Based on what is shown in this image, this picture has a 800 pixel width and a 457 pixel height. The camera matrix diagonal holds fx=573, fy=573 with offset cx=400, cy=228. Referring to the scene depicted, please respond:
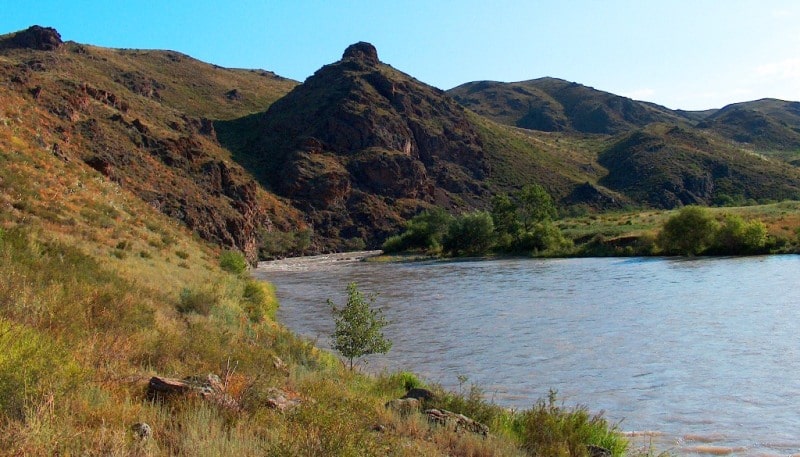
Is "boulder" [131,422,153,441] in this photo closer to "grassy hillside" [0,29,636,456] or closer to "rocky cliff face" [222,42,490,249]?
"grassy hillside" [0,29,636,456]

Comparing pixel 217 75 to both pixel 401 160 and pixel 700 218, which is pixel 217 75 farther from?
pixel 700 218

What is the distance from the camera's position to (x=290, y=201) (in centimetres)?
10988

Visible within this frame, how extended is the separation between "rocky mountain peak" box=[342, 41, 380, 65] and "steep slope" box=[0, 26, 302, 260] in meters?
42.9

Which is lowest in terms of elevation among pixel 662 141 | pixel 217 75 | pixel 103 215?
pixel 103 215

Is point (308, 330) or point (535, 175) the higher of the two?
point (535, 175)

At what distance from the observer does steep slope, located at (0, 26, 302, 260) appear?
156ft

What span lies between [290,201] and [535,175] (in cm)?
5687

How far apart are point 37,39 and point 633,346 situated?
121661 mm

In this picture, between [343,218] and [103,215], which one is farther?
[343,218]

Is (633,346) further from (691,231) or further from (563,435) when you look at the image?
(691,231)

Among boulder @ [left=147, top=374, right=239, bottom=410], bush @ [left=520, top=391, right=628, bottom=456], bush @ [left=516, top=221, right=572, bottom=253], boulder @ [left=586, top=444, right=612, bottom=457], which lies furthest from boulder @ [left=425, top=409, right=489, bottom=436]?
bush @ [left=516, top=221, right=572, bottom=253]

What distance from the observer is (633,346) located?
59.0ft

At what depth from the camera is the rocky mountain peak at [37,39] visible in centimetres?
10516

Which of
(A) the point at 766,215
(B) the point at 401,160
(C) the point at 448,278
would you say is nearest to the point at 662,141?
(B) the point at 401,160
